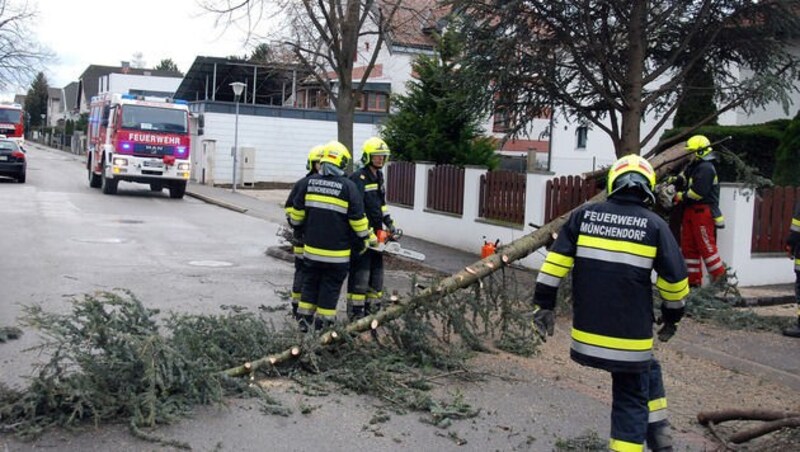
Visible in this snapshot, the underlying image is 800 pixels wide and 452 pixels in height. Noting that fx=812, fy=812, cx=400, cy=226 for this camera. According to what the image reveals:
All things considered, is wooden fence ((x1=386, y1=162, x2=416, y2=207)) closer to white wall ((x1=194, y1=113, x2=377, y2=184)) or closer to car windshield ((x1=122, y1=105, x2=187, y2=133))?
car windshield ((x1=122, y1=105, x2=187, y2=133))

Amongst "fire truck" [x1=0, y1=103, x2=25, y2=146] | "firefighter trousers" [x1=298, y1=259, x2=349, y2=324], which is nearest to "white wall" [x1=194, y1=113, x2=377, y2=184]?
"fire truck" [x1=0, y1=103, x2=25, y2=146]

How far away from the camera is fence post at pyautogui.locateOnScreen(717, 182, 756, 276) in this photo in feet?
35.2

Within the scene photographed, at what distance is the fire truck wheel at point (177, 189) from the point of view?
25203 mm

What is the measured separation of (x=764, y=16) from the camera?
10.6 m

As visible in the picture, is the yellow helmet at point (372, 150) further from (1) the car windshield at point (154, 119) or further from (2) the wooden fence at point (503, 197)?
(1) the car windshield at point (154, 119)

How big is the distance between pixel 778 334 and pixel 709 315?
2.57 feet

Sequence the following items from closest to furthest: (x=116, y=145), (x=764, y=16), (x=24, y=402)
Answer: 1. (x=24, y=402)
2. (x=764, y=16)
3. (x=116, y=145)

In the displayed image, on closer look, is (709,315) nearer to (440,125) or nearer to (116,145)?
(440,125)

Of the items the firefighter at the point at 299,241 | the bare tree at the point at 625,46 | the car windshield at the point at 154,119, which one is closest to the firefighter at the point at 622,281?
the firefighter at the point at 299,241

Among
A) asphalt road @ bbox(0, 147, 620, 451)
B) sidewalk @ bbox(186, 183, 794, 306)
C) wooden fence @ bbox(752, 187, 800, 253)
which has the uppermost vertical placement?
wooden fence @ bbox(752, 187, 800, 253)

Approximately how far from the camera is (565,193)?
12406mm

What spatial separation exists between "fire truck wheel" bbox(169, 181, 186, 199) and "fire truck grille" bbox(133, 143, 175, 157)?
1.20 m

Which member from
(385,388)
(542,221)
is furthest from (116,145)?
(385,388)

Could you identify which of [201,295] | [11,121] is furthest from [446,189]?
[11,121]
